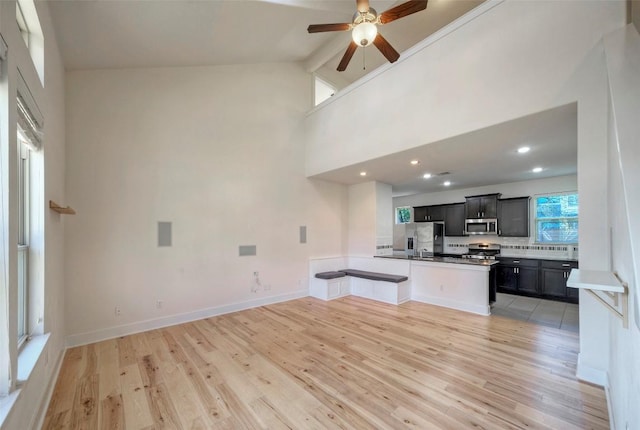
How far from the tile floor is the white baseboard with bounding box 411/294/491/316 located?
→ 0.83 ft

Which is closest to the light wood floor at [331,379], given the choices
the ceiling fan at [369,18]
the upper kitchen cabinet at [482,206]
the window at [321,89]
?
the upper kitchen cabinet at [482,206]

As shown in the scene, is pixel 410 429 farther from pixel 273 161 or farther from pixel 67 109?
pixel 67 109

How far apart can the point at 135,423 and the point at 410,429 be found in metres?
2.09

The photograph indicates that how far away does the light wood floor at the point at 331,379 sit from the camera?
2029 mm

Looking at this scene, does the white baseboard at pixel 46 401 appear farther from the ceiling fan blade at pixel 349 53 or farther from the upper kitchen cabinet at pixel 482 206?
the upper kitchen cabinet at pixel 482 206

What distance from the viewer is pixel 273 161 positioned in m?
5.34

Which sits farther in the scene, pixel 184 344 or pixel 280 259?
pixel 280 259

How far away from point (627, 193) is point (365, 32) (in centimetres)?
258

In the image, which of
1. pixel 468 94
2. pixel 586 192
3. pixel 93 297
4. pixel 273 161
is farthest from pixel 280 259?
pixel 586 192

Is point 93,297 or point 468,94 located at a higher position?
point 468,94

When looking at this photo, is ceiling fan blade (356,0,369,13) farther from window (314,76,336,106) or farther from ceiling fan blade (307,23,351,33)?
window (314,76,336,106)

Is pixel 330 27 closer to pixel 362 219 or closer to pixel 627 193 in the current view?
pixel 627 193

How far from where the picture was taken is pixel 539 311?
462 centimetres

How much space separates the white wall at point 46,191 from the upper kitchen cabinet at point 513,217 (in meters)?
7.91
